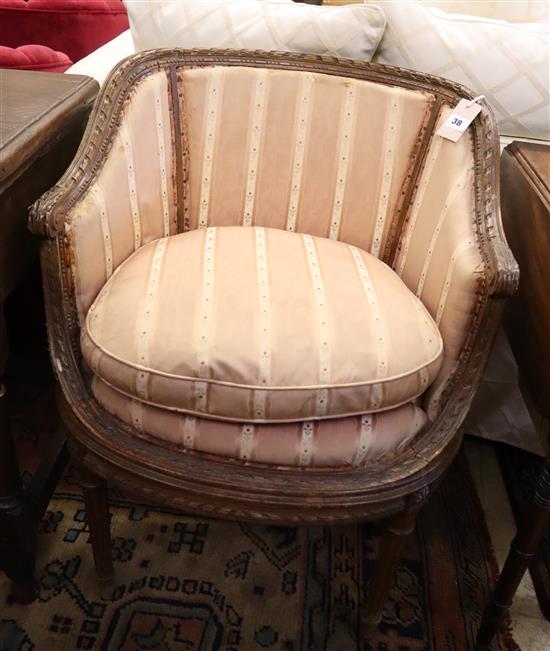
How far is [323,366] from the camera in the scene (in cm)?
75

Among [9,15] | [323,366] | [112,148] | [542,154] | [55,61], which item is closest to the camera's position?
[323,366]

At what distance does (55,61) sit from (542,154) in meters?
0.94

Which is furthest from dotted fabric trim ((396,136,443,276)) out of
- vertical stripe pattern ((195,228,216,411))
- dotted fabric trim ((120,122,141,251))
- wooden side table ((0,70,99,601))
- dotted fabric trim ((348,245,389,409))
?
wooden side table ((0,70,99,601))

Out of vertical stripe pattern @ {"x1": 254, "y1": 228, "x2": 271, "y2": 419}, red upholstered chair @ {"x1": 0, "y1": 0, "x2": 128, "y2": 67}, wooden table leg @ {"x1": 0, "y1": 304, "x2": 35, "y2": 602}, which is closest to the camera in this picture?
vertical stripe pattern @ {"x1": 254, "y1": 228, "x2": 271, "y2": 419}

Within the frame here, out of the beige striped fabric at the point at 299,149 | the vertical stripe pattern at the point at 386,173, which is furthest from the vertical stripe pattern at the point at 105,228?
the vertical stripe pattern at the point at 386,173

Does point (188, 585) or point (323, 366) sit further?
point (188, 585)

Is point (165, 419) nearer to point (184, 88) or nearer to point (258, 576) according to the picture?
point (258, 576)

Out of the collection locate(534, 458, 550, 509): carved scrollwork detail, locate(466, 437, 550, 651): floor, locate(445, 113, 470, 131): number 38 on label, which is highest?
locate(445, 113, 470, 131): number 38 on label

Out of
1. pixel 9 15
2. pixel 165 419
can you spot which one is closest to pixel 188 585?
pixel 165 419

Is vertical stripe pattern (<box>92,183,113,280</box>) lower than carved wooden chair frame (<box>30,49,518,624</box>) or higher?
higher

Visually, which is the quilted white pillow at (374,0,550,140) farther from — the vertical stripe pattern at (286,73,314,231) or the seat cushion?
the seat cushion

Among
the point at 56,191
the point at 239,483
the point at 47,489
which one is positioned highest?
the point at 56,191

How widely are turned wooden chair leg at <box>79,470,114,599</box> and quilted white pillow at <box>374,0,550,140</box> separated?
35.1 inches

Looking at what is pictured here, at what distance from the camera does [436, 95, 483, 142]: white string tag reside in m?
0.94
